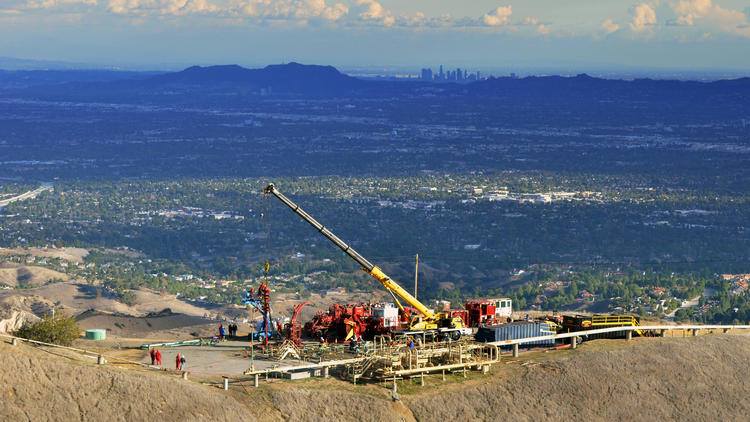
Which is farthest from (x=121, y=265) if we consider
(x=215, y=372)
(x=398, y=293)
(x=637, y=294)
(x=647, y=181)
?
(x=647, y=181)

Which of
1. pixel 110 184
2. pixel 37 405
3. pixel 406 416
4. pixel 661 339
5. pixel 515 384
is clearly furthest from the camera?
pixel 110 184

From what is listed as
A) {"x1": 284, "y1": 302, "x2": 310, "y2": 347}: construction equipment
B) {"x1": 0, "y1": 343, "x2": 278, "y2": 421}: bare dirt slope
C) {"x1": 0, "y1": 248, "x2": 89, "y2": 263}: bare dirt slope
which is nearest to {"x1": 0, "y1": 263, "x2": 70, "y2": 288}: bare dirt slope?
{"x1": 0, "y1": 248, "x2": 89, "y2": 263}: bare dirt slope

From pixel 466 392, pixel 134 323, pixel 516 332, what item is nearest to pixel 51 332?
pixel 466 392

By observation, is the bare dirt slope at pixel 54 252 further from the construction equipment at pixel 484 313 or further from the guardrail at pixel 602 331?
the guardrail at pixel 602 331

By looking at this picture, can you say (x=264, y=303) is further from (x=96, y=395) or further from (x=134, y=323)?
(x=134, y=323)

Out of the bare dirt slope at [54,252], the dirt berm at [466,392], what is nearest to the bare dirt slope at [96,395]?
the dirt berm at [466,392]

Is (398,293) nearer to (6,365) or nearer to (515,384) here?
(515,384)
